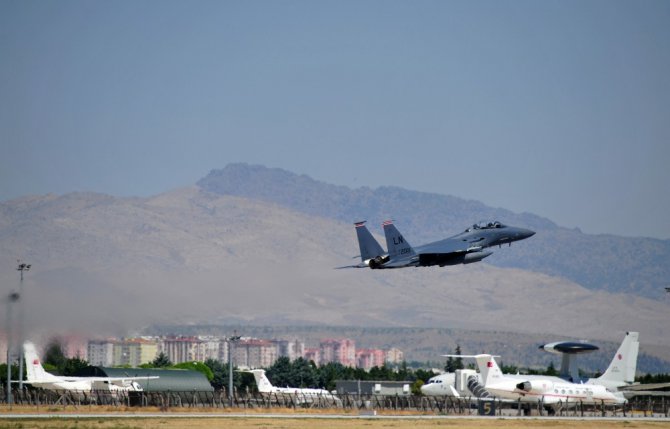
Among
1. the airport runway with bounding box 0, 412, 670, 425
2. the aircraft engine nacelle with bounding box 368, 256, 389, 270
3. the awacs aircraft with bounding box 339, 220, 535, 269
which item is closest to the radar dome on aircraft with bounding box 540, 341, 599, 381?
the awacs aircraft with bounding box 339, 220, 535, 269

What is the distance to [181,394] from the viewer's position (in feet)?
374

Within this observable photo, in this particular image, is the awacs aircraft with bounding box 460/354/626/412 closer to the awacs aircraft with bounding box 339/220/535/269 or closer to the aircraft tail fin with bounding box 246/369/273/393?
the awacs aircraft with bounding box 339/220/535/269

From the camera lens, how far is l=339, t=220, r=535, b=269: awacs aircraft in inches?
4151

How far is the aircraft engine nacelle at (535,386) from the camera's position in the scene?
104 meters

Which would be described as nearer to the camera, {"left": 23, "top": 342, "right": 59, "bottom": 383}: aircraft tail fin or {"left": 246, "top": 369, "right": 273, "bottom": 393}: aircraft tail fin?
{"left": 23, "top": 342, "right": 59, "bottom": 383}: aircraft tail fin

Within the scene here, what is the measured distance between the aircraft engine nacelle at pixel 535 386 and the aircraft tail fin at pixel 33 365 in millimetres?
43966

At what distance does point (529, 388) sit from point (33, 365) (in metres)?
45.4

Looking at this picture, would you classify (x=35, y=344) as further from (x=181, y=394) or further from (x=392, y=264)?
(x=392, y=264)

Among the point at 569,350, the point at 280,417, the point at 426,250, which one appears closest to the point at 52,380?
the point at 280,417

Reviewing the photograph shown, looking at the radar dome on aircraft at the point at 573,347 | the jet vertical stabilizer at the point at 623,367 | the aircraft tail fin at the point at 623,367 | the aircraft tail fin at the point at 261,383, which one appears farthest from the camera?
the aircraft tail fin at the point at 261,383

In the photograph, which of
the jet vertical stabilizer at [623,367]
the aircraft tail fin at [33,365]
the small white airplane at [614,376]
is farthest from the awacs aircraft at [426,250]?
the aircraft tail fin at [33,365]

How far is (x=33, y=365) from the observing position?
119 m

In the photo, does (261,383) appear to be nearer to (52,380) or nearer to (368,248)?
(52,380)

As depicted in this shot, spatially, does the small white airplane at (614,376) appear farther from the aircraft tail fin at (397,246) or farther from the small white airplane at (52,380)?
the small white airplane at (52,380)
